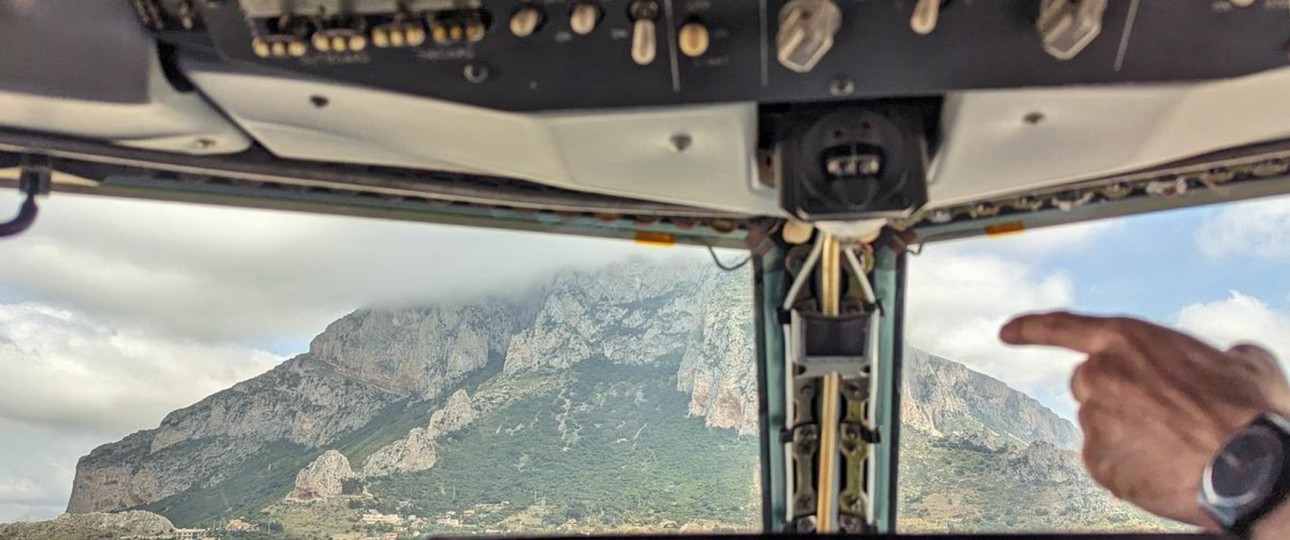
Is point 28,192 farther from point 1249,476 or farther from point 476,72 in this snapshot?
point 1249,476

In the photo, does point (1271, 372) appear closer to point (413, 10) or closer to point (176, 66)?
point (413, 10)

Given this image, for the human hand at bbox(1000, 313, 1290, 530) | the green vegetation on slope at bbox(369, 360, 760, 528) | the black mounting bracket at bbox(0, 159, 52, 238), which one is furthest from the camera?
the green vegetation on slope at bbox(369, 360, 760, 528)

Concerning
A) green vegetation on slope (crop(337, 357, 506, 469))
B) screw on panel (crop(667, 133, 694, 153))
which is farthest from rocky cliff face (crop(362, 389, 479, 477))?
screw on panel (crop(667, 133, 694, 153))

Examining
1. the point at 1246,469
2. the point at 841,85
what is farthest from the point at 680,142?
the point at 1246,469

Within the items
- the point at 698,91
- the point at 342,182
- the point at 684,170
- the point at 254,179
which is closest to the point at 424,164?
the point at 342,182

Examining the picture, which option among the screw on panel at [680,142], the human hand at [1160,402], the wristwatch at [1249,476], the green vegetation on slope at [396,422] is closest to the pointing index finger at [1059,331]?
the human hand at [1160,402]

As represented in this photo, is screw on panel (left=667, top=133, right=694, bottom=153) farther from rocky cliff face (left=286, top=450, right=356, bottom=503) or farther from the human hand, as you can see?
rocky cliff face (left=286, top=450, right=356, bottom=503)

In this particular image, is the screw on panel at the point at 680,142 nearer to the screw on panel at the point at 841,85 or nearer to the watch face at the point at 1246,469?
the screw on panel at the point at 841,85
